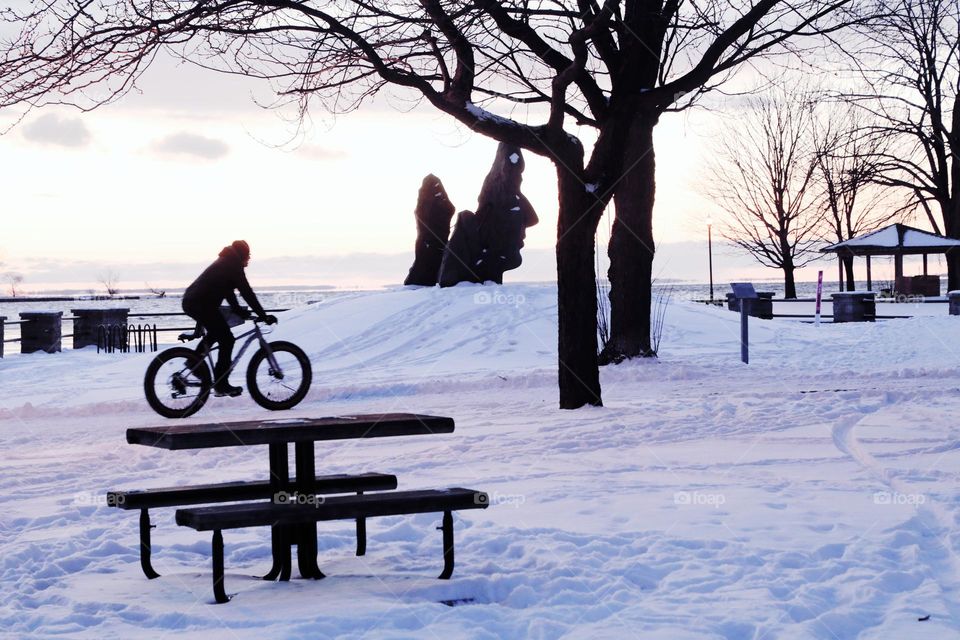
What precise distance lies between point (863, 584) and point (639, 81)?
8.99 meters

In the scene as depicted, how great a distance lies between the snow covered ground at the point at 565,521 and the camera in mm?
4980

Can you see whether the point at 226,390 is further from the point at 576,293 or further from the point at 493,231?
the point at 493,231

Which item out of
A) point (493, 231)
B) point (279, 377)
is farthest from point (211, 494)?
Result: point (493, 231)

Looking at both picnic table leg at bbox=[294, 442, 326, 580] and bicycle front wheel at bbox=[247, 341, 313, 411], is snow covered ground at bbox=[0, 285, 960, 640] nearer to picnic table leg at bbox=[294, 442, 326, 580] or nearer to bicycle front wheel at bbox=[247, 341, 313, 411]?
picnic table leg at bbox=[294, 442, 326, 580]

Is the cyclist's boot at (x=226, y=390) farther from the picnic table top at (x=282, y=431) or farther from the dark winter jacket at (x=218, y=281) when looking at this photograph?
the picnic table top at (x=282, y=431)

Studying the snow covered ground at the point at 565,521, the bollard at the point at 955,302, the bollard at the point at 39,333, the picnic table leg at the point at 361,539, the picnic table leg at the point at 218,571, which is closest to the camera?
the snow covered ground at the point at 565,521

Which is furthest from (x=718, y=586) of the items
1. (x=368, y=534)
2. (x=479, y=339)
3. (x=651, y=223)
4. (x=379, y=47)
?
(x=479, y=339)

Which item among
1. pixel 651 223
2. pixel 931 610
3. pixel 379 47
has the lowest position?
pixel 931 610

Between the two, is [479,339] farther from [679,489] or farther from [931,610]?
[931,610]

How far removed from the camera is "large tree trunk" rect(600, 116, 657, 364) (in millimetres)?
19438

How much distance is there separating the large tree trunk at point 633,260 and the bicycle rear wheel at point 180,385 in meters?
7.93

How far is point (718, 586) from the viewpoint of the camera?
17.7 ft

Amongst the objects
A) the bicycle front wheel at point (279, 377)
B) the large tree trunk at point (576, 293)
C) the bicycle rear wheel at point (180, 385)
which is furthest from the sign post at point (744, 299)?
the bicycle rear wheel at point (180, 385)

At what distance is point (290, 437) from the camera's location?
5477 millimetres
